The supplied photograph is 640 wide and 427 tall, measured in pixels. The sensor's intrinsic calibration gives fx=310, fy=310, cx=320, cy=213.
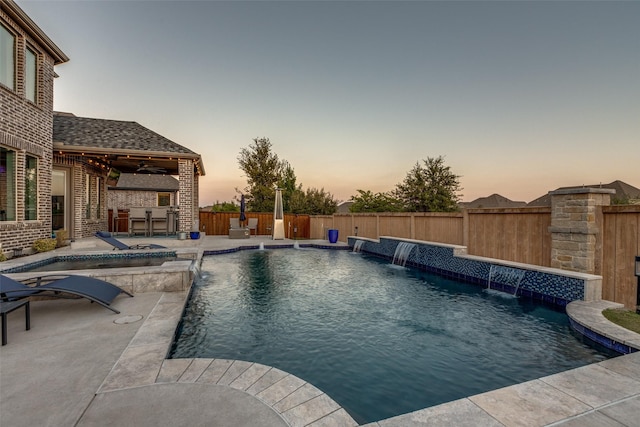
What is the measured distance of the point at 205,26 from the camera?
11844 mm

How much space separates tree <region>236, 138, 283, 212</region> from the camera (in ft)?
90.6

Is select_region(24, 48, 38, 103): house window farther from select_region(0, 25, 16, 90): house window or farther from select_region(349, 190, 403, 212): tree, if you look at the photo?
select_region(349, 190, 403, 212): tree

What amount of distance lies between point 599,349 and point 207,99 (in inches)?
598

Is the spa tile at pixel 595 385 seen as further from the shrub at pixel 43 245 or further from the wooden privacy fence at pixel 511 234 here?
the shrub at pixel 43 245

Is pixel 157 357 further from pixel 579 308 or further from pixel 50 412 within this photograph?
pixel 579 308

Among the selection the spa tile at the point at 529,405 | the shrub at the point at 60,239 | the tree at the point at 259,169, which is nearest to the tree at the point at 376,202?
the tree at the point at 259,169

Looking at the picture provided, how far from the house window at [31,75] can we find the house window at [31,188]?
1786mm

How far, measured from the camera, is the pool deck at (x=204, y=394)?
80.2 inches

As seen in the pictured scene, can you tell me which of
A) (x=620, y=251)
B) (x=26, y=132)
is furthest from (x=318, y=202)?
(x=620, y=251)

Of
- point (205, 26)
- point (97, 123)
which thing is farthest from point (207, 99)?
point (97, 123)

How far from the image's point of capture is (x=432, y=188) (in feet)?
69.6

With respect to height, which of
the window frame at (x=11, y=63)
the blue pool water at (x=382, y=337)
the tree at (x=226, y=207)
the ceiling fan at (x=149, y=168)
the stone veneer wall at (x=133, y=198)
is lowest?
the blue pool water at (x=382, y=337)

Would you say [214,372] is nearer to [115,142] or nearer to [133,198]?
[115,142]

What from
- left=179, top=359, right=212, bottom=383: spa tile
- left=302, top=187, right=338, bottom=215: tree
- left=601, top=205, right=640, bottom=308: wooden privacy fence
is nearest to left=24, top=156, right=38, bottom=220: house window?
left=179, top=359, right=212, bottom=383: spa tile
